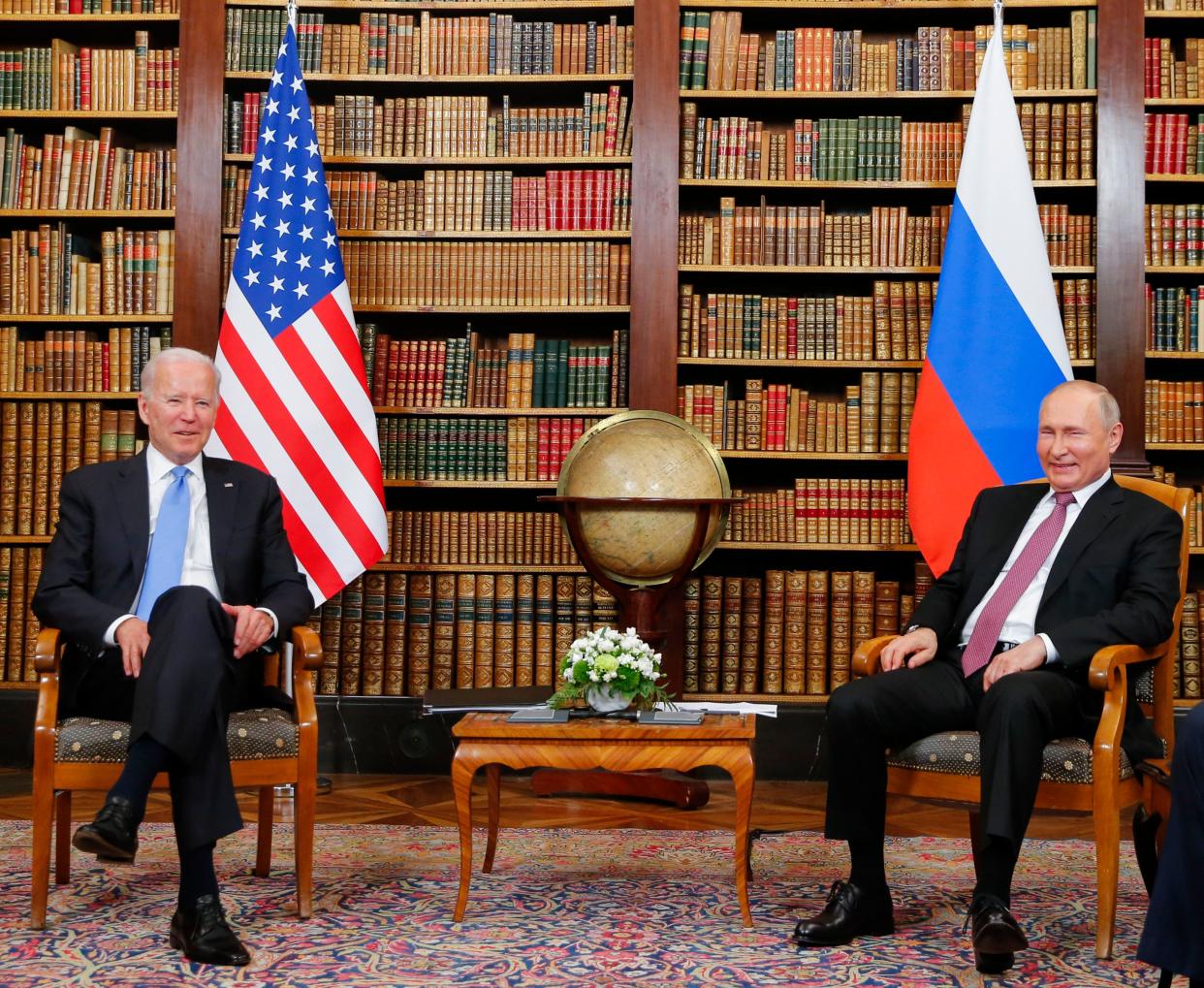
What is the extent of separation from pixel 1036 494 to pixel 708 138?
239 cm

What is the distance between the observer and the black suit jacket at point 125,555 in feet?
10.5

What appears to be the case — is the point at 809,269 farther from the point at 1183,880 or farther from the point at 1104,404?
the point at 1183,880

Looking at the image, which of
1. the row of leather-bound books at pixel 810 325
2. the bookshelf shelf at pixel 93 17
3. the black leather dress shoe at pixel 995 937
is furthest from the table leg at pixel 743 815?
the bookshelf shelf at pixel 93 17

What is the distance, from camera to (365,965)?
280 centimetres

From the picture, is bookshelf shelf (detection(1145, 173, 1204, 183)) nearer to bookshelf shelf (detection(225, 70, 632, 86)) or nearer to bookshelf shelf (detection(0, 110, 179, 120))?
bookshelf shelf (detection(225, 70, 632, 86))

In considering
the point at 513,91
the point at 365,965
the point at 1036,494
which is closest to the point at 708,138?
the point at 513,91

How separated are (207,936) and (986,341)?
10.6 feet

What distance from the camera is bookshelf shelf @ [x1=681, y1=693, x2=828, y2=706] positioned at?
521 cm

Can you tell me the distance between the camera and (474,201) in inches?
214

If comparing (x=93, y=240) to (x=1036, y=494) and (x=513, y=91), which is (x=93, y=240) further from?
(x=1036, y=494)

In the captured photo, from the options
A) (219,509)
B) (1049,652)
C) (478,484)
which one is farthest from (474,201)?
(1049,652)

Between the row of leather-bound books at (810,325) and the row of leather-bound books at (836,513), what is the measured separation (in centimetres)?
50

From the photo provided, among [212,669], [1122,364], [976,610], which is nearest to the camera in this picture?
[212,669]

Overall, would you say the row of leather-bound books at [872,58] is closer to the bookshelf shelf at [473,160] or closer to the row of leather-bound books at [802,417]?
the bookshelf shelf at [473,160]
